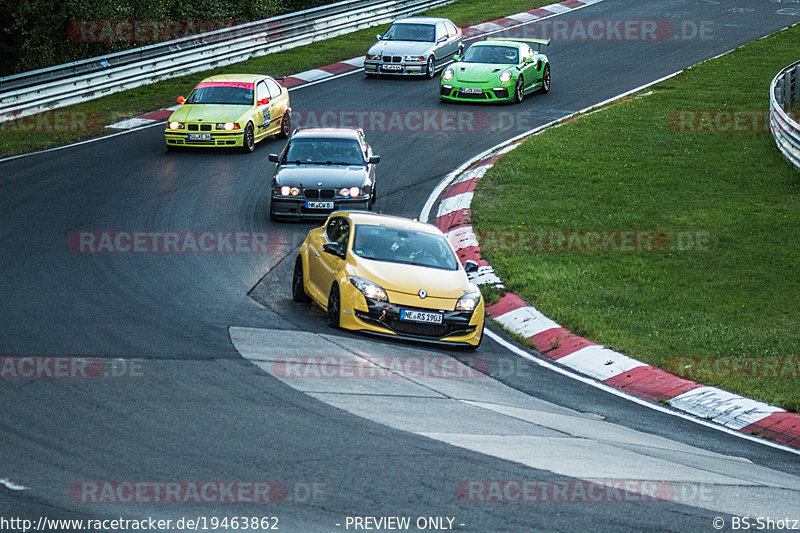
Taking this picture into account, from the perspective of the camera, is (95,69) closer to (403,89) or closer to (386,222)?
(403,89)

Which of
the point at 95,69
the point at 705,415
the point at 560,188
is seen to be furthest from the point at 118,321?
the point at 95,69

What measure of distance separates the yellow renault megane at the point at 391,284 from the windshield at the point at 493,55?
14793mm

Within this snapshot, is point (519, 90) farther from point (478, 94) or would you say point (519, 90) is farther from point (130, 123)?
point (130, 123)

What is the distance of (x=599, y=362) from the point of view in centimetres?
1262

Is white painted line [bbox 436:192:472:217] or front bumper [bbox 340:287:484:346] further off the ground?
front bumper [bbox 340:287:484:346]

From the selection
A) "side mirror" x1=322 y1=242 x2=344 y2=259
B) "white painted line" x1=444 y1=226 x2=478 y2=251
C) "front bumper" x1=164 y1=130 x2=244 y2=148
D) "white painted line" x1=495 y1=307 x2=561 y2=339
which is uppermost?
"side mirror" x1=322 y1=242 x2=344 y2=259

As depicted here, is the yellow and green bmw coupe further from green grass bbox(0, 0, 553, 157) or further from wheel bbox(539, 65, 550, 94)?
wheel bbox(539, 65, 550, 94)

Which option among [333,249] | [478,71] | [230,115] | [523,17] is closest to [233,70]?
[478,71]

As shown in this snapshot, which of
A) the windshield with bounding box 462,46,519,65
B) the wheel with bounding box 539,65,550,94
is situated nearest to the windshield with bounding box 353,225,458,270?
the windshield with bounding box 462,46,519,65

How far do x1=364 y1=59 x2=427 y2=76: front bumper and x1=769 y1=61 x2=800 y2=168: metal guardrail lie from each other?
9.59 meters

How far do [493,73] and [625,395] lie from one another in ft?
56.3

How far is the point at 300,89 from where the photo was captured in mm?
29703

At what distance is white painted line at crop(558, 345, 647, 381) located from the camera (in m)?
12.4

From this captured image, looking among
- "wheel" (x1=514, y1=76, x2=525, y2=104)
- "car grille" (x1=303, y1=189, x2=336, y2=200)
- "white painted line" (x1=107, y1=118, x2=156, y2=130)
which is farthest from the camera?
"wheel" (x1=514, y1=76, x2=525, y2=104)
